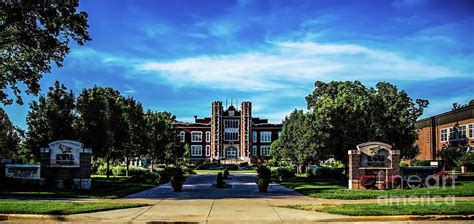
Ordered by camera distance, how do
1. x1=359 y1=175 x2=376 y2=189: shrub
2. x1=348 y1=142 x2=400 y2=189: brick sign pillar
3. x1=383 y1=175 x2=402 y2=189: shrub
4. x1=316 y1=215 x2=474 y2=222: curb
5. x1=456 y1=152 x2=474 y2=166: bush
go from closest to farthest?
x1=316 y1=215 x2=474 y2=222: curb
x1=359 y1=175 x2=376 y2=189: shrub
x1=383 y1=175 x2=402 y2=189: shrub
x1=348 y1=142 x2=400 y2=189: brick sign pillar
x1=456 y1=152 x2=474 y2=166: bush

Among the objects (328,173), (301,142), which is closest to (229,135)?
(301,142)

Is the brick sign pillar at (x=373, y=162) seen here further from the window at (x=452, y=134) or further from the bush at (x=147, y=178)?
the window at (x=452, y=134)

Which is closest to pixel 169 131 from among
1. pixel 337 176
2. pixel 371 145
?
pixel 337 176

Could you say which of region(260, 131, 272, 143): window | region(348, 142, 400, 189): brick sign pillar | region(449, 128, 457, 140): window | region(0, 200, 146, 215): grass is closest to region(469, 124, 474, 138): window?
region(449, 128, 457, 140): window

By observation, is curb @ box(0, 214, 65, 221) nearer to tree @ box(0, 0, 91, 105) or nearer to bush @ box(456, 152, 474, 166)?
tree @ box(0, 0, 91, 105)

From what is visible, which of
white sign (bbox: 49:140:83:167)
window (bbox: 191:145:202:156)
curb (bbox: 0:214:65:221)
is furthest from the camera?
window (bbox: 191:145:202:156)

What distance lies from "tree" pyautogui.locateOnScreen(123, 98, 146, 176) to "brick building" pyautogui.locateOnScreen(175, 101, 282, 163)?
54106mm

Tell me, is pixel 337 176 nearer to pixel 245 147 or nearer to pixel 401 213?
pixel 401 213

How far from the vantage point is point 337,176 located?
139ft

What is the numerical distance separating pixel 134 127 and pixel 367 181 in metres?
25.3

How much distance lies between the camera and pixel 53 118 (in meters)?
35.1

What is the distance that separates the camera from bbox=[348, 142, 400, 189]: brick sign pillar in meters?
26.7

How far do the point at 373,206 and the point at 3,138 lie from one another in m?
54.2

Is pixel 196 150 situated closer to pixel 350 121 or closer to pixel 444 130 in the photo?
pixel 444 130
